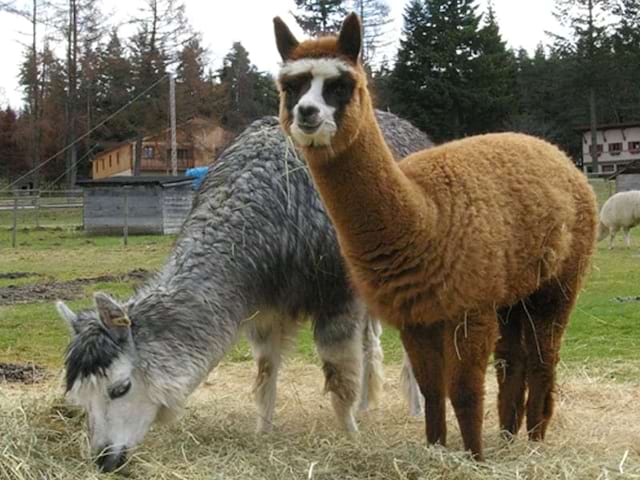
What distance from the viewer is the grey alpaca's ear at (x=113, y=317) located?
4.40m

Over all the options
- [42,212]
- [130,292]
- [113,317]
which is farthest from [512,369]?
[42,212]

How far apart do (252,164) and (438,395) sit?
2.03 m

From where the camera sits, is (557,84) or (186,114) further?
(557,84)

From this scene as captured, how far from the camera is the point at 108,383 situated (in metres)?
4.32

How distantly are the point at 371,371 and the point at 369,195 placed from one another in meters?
2.80

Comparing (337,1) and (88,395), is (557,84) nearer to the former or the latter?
(337,1)

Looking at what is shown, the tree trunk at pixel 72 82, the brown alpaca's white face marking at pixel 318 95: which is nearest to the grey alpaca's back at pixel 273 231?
the brown alpaca's white face marking at pixel 318 95

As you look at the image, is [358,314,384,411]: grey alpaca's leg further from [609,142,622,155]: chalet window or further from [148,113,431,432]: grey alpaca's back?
[609,142,622,155]: chalet window

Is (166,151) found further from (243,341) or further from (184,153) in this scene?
(243,341)

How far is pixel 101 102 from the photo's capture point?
46219 millimetres

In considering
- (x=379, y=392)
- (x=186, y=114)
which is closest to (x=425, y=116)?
(x=186, y=114)

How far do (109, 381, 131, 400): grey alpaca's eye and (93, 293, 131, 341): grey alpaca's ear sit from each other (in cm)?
25

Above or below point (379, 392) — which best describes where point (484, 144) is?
above

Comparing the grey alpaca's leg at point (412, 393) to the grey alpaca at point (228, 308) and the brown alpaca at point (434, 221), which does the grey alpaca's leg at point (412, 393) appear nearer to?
the grey alpaca at point (228, 308)
